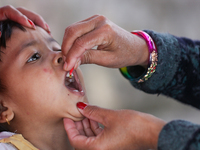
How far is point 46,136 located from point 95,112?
31 centimetres

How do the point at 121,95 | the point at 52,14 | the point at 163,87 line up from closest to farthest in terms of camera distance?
the point at 163,87 → the point at 52,14 → the point at 121,95

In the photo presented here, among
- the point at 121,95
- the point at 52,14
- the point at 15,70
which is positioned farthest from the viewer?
the point at 121,95

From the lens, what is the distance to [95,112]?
2.76 feet

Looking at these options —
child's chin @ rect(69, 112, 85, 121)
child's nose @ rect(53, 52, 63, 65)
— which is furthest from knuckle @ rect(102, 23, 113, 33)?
child's chin @ rect(69, 112, 85, 121)

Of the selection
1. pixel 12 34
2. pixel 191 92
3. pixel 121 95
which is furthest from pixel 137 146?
pixel 121 95

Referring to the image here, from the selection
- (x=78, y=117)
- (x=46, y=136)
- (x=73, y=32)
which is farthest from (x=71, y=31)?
(x=46, y=136)

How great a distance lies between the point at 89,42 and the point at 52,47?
0.29 m

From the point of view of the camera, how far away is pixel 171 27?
1.94 meters

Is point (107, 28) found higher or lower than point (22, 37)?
higher

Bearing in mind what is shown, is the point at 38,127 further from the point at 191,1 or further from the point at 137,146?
the point at 191,1

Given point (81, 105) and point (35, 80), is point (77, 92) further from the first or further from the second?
point (35, 80)

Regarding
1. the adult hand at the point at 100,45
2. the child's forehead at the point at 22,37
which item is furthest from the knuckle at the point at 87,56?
the child's forehead at the point at 22,37

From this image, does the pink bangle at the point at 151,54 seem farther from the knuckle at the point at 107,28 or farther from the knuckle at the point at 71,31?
the knuckle at the point at 71,31

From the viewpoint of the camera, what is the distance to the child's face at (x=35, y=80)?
0.91 meters
